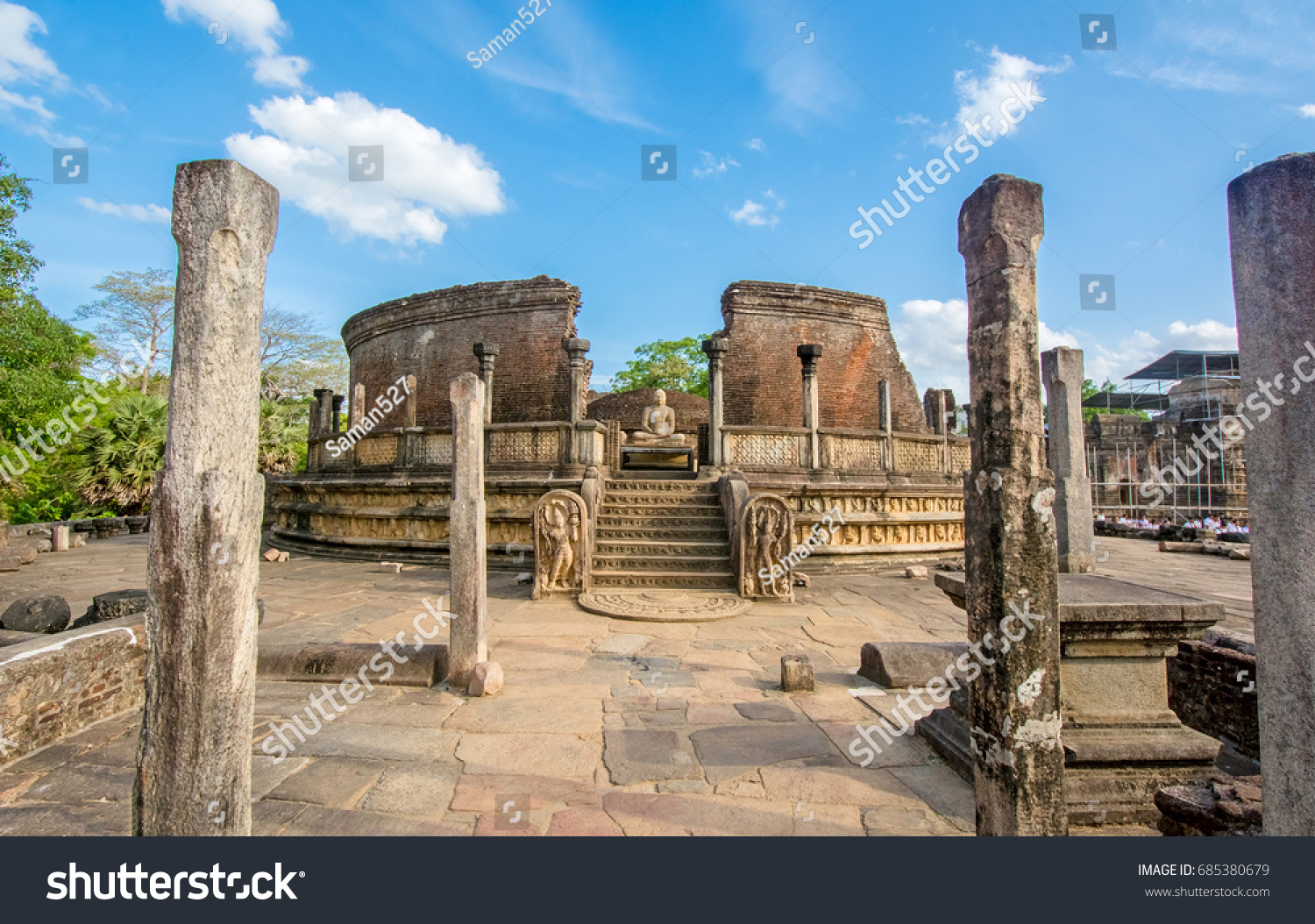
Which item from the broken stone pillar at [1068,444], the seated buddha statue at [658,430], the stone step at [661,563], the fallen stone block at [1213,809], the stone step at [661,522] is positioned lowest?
the fallen stone block at [1213,809]

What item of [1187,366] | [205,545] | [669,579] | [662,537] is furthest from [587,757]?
[1187,366]

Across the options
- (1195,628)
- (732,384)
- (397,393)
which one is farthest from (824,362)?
(1195,628)

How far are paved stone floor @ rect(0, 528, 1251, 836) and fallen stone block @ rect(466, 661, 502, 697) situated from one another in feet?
0.23

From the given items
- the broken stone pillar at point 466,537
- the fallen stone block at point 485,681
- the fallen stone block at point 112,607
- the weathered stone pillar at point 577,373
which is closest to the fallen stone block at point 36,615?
the fallen stone block at point 112,607

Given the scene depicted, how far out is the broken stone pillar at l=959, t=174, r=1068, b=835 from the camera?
6.86ft

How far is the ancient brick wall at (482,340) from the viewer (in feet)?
58.0

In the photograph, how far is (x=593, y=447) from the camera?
1073 cm

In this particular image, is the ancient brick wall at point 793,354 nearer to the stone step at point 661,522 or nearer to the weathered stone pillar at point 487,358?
the weathered stone pillar at point 487,358

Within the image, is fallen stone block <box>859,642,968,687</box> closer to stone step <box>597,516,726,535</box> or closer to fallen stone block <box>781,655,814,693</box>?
fallen stone block <box>781,655,814,693</box>

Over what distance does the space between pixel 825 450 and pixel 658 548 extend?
3.99m

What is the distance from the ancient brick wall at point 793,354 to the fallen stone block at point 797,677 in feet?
44.3

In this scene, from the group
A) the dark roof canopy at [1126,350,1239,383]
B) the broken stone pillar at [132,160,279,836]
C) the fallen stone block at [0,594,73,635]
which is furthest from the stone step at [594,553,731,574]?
the dark roof canopy at [1126,350,1239,383]

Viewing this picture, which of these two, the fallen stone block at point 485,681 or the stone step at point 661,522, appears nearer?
the fallen stone block at point 485,681
